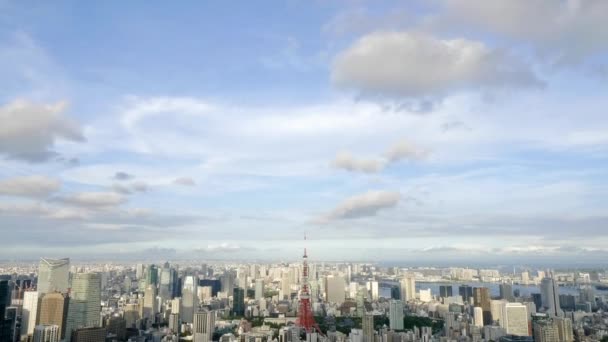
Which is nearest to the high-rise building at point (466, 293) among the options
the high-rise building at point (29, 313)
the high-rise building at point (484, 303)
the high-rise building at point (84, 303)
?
the high-rise building at point (484, 303)

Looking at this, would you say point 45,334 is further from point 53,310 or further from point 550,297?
point 550,297

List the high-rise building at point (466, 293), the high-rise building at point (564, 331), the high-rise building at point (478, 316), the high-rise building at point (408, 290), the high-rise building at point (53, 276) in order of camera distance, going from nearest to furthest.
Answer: the high-rise building at point (564, 331) → the high-rise building at point (478, 316) → the high-rise building at point (53, 276) → the high-rise building at point (466, 293) → the high-rise building at point (408, 290)

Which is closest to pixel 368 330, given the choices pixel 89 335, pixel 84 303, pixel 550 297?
pixel 89 335

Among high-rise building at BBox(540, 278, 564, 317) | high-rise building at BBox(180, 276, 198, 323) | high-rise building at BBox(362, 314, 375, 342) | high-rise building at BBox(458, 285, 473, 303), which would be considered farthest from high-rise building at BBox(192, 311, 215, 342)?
high-rise building at BBox(540, 278, 564, 317)

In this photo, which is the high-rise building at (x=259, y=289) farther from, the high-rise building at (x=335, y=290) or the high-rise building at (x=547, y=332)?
the high-rise building at (x=547, y=332)

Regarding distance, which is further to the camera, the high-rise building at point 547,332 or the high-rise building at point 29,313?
the high-rise building at point 29,313

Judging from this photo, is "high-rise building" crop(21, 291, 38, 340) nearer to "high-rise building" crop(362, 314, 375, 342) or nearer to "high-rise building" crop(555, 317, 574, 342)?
"high-rise building" crop(362, 314, 375, 342)
